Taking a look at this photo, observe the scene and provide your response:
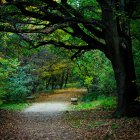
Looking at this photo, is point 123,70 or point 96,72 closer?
point 123,70

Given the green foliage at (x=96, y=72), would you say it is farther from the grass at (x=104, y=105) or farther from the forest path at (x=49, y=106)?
the forest path at (x=49, y=106)

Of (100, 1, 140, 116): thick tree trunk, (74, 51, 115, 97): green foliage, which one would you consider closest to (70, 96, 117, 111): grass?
(74, 51, 115, 97): green foliage

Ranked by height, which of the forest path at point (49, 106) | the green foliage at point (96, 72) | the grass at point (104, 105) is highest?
the green foliage at point (96, 72)

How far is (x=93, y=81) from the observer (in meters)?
37.3

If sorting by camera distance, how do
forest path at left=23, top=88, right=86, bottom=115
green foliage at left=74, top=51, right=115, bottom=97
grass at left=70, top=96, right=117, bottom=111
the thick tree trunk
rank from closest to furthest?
the thick tree trunk < grass at left=70, top=96, right=117, bottom=111 < forest path at left=23, top=88, right=86, bottom=115 < green foliage at left=74, top=51, right=115, bottom=97

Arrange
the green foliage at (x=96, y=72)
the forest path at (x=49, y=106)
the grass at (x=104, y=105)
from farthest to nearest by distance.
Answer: the green foliage at (x=96, y=72) < the forest path at (x=49, y=106) < the grass at (x=104, y=105)

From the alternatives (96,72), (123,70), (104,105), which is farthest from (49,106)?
(123,70)

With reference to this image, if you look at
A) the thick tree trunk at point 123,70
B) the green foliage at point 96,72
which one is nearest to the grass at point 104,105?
the green foliage at point 96,72

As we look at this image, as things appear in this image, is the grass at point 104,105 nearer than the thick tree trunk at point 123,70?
No

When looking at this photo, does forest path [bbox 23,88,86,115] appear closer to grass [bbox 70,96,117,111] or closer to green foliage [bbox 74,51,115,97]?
grass [bbox 70,96,117,111]

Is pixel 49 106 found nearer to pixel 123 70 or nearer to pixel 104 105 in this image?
pixel 104 105

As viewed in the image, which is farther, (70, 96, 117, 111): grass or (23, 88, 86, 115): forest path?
(23, 88, 86, 115): forest path

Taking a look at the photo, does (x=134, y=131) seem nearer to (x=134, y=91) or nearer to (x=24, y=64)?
(x=134, y=91)

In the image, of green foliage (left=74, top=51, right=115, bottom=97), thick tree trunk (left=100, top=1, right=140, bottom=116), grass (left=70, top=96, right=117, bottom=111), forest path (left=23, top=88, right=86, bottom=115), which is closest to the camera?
thick tree trunk (left=100, top=1, right=140, bottom=116)
